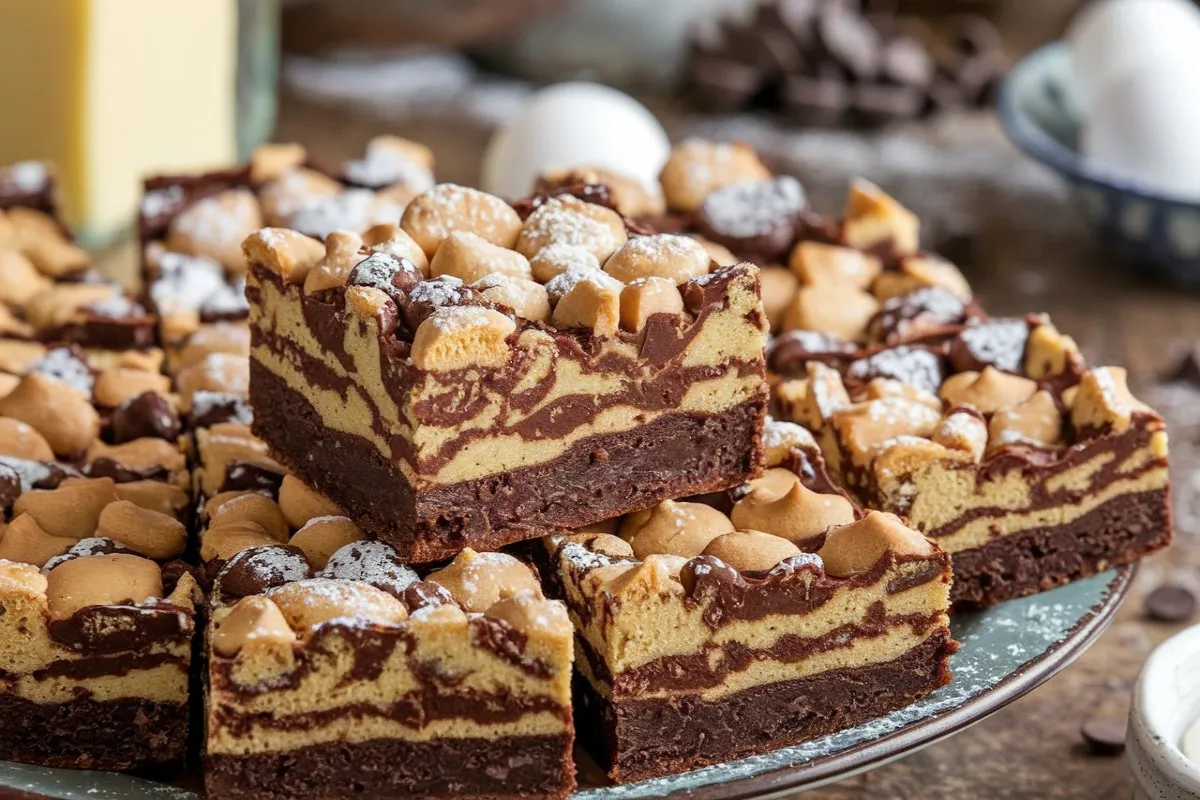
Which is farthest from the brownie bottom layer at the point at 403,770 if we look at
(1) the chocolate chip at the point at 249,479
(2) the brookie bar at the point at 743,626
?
(1) the chocolate chip at the point at 249,479

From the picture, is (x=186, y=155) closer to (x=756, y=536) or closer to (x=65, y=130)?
(x=65, y=130)

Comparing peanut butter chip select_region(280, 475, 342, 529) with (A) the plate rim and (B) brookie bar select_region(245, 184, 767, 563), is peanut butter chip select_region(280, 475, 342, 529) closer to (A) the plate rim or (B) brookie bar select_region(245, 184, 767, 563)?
(B) brookie bar select_region(245, 184, 767, 563)

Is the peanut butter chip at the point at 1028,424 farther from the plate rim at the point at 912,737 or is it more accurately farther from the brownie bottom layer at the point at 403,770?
the brownie bottom layer at the point at 403,770

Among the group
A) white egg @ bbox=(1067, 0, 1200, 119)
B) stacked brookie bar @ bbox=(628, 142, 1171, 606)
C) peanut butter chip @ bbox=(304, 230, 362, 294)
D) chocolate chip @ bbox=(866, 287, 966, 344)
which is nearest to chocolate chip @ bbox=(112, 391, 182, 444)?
peanut butter chip @ bbox=(304, 230, 362, 294)

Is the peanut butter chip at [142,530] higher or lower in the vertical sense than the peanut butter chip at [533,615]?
lower

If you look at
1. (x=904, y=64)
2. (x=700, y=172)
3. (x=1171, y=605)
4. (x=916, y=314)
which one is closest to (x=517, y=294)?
(x=916, y=314)

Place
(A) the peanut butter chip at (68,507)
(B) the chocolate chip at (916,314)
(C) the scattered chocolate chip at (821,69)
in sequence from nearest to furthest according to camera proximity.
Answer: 1. (A) the peanut butter chip at (68,507)
2. (B) the chocolate chip at (916,314)
3. (C) the scattered chocolate chip at (821,69)

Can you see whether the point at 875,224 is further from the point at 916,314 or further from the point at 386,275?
the point at 386,275

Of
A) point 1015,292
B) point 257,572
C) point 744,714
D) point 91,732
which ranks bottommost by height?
point 1015,292

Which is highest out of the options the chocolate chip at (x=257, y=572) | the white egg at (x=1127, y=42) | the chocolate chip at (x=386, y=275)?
the chocolate chip at (x=386, y=275)
